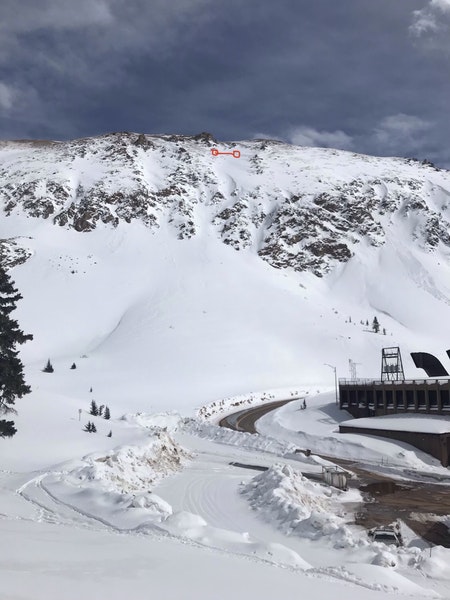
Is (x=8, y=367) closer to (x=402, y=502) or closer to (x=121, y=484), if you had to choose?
(x=121, y=484)

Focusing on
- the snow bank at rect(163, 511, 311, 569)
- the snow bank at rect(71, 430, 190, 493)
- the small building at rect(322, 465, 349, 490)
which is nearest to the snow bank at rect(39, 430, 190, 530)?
the snow bank at rect(71, 430, 190, 493)

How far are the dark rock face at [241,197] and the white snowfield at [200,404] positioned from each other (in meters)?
1.87

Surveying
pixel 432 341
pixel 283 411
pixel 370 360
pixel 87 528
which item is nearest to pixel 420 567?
pixel 87 528

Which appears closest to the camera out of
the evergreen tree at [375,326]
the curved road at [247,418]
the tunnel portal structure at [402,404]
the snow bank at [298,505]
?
the snow bank at [298,505]

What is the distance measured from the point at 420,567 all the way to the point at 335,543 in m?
2.52

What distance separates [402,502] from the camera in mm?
26234

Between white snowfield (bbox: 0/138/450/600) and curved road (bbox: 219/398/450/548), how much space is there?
3.45 ft

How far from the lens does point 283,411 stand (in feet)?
199

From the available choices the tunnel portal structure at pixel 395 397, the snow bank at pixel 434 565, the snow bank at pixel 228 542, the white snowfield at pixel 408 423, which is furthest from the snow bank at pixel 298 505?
the tunnel portal structure at pixel 395 397

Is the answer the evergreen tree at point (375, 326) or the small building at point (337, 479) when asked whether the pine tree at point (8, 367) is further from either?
the evergreen tree at point (375, 326)

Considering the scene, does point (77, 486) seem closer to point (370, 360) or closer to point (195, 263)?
point (370, 360)

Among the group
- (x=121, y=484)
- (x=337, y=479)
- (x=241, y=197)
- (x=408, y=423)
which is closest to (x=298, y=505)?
(x=121, y=484)

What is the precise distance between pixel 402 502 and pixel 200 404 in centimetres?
4567

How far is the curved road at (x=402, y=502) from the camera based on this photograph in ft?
70.1
